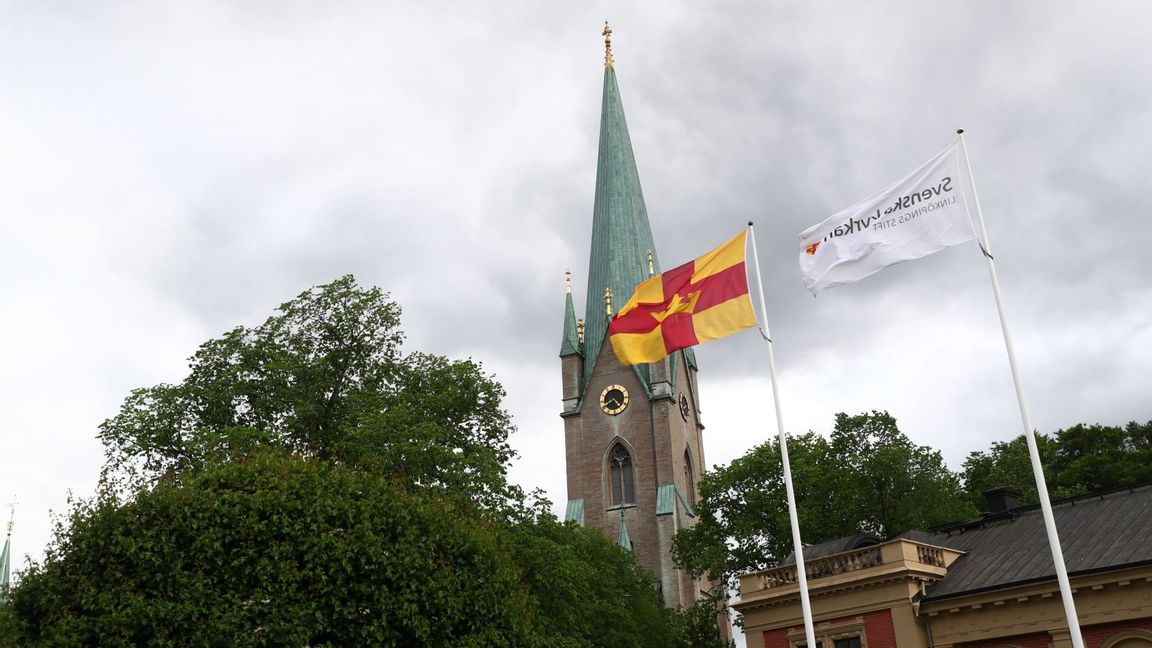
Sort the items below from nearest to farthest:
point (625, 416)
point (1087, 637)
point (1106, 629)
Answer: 1. point (1106, 629)
2. point (1087, 637)
3. point (625, 416)

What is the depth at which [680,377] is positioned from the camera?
73812 mm

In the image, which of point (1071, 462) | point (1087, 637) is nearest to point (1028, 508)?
point (1087, 637)

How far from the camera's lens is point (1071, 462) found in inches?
2112

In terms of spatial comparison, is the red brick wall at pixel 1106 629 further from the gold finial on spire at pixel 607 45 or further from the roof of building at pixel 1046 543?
the gold finial on spire at pixel 607 45

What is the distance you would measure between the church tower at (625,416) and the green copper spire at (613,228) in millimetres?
80

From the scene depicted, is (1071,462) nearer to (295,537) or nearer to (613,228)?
(613,228)

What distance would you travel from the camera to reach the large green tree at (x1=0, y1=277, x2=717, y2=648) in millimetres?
21000

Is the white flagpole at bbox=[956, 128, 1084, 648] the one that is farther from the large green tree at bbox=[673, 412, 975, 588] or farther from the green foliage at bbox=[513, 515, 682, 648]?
the large green tree at bbox=[673, 412, 975, 588]

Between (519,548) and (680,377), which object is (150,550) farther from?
(680,377)

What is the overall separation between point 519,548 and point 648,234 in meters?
48.1

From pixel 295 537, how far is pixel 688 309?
1032 centimetres

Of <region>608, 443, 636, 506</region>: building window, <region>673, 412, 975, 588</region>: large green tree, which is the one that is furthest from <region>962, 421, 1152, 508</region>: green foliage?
<region>608, 443, 636, 506</region>: building window

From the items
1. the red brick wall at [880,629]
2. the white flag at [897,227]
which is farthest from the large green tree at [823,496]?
the white flag at [897,227]

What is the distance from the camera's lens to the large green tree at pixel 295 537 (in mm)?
21000
